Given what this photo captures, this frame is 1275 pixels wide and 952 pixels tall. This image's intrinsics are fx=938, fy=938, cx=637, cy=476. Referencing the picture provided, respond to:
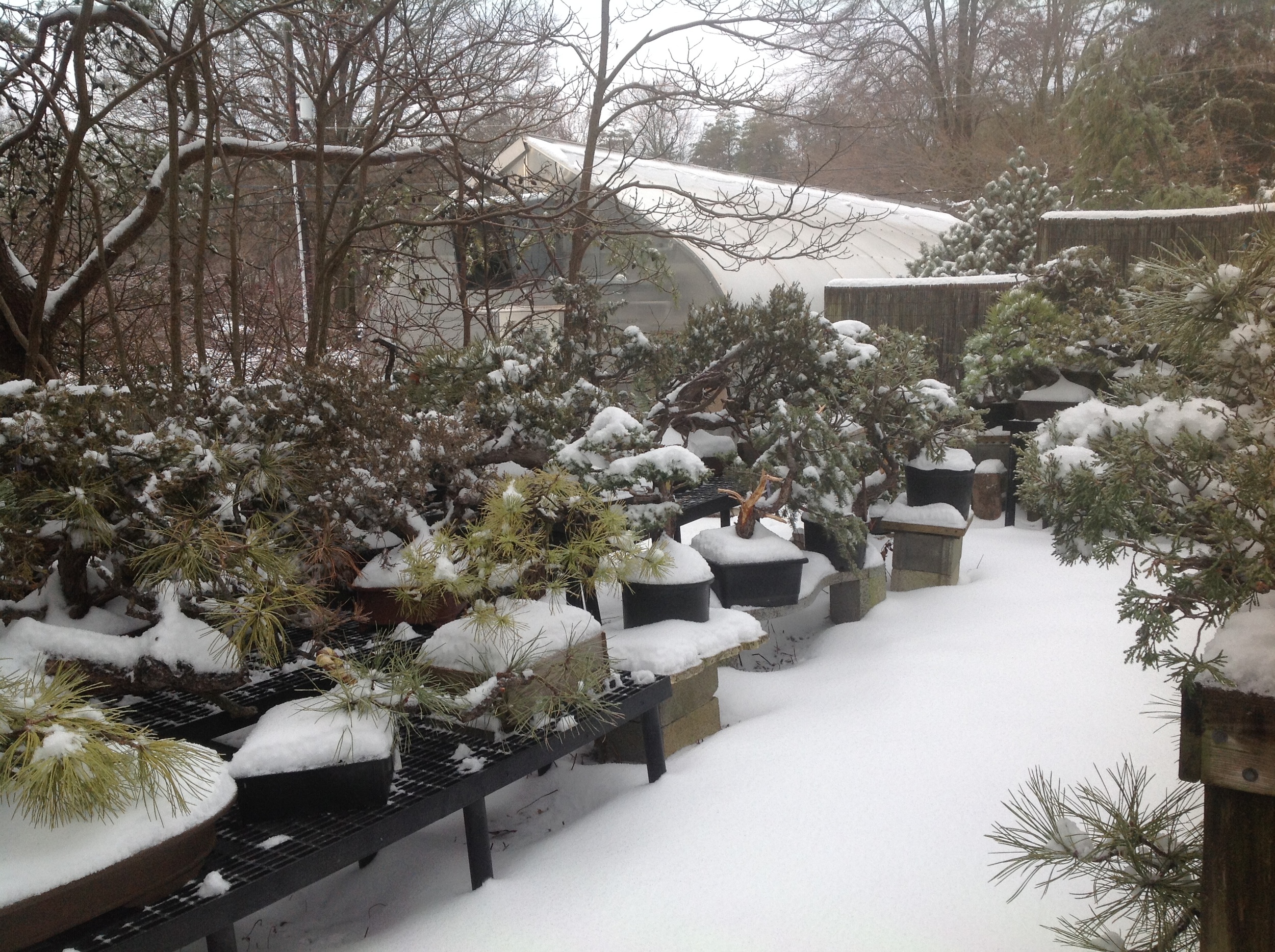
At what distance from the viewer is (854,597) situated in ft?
12.8

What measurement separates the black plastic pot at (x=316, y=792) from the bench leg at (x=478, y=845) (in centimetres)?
26

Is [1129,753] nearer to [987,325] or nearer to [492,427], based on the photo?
[492,427]

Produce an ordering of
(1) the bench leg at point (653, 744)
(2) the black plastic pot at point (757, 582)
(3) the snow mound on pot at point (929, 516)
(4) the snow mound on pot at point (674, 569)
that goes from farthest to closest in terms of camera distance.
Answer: (3) the snow mound on pot at point (929, 516) < (2) the black plastic pot at point (757, 582) < (4) the snow mound on pot at point (674, 569) < (1) the bench leg at point (653, 744)

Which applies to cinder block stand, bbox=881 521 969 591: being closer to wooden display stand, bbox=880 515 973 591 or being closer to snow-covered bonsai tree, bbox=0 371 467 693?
wooden display stand, bbox=880 515 973 591

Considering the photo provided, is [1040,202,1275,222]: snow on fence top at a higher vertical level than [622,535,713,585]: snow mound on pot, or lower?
higher

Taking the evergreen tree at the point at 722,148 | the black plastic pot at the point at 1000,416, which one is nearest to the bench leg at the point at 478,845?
the black plastic pot at the point at 1000,416

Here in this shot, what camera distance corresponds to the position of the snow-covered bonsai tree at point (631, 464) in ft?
9.13

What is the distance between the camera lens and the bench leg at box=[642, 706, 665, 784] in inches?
99.7

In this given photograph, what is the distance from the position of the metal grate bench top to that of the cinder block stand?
2.14 metres

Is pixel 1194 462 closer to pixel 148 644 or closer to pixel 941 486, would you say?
pixel 148 644

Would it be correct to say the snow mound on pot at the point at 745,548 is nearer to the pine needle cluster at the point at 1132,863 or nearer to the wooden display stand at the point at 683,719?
the wooden display stand at the point at 683,719

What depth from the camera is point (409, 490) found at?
2.86m

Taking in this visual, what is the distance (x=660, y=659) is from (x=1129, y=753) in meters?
1.23

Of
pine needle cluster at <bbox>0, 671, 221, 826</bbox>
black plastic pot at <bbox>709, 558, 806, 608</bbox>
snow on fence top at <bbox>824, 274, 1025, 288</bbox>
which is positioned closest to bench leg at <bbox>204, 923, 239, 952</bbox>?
pine needle cluster at <bbox>0, 671, 221, 826</bbox>
